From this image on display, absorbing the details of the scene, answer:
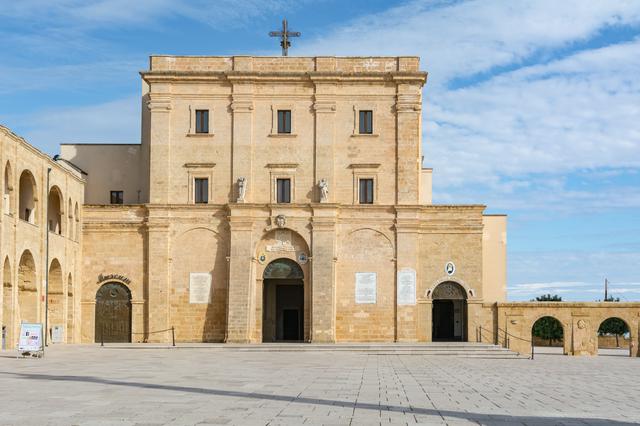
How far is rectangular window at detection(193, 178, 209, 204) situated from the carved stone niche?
13.5 meters

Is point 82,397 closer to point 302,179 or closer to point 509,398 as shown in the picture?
point 509,398

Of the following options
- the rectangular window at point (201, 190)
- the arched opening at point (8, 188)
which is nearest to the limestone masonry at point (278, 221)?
the rectangular window at point (201, 190)

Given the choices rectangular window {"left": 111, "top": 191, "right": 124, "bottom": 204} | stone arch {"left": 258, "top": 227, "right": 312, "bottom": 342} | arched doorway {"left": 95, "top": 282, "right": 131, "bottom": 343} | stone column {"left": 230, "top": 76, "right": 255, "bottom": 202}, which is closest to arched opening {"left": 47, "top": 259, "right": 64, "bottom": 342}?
arched doorway {"left": 95, "top": 282, "right": 131, "bottom": 343}

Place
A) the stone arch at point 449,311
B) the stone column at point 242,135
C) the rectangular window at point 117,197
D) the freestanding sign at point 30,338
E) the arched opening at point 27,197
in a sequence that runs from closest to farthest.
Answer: the freestanding sign at point 30,338, the arched opening at point 27,197, the stone column at point 242,135, the stone arch at point 449,311, the rectangular window at point 117,197

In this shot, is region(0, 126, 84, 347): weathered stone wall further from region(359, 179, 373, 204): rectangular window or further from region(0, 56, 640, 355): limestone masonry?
region(359, 179, 373, 204): rectangular window

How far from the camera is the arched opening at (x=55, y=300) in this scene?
1809 inches

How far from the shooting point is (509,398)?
20.4m

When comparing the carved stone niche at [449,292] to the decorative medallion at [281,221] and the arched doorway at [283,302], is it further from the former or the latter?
the decorative medallion at [281,221]

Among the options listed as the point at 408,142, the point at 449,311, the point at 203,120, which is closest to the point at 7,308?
the point at 203,120

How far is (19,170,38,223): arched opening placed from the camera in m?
42.8

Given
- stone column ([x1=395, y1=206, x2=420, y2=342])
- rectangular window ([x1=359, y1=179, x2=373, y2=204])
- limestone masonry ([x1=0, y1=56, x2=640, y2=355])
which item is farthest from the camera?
rectangular window ([x1=359, y1=179, x2=373, y2=204])

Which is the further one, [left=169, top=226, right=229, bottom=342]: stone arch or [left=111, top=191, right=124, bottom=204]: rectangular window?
[left=111, top=191, right=124, bottom=204]: rectangular window

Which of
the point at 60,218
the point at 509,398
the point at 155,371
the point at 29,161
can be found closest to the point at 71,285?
the point at 60,218

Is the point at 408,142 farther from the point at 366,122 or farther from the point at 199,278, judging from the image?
the point at 199,278
